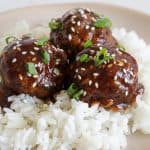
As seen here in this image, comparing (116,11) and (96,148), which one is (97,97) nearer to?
(96,148)

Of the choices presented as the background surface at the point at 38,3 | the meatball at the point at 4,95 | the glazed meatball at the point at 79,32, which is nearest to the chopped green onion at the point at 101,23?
the glazed meatball at the point at 79,32

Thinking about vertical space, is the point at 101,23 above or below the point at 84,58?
above

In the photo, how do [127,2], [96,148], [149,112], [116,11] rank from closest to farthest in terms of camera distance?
[96,148]
[149,112]
[116,11]
[127,2]

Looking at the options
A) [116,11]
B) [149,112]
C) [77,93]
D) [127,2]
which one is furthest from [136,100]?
[127,2]

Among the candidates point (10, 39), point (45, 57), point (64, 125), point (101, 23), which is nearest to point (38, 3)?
point (10, 39)

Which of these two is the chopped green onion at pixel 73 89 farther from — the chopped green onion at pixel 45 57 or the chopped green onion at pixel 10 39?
the chopped green onion at pixel 10 39

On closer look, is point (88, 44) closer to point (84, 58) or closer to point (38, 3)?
point (84, 58)

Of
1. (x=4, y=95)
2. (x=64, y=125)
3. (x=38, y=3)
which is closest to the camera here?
(x=64, y=125)
